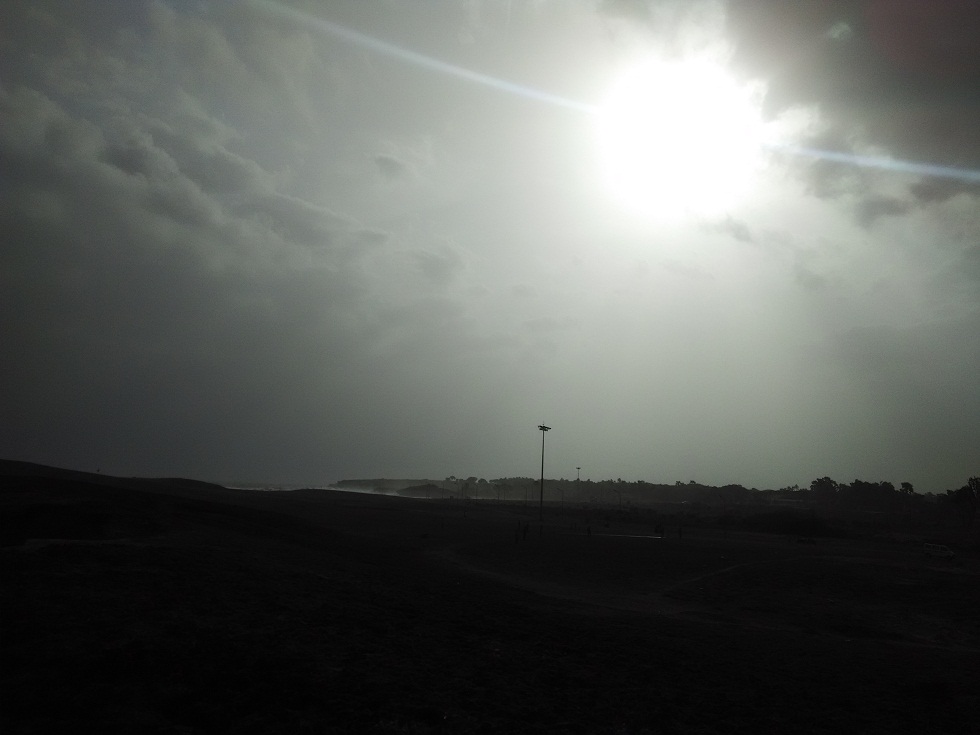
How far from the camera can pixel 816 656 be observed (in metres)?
20.2

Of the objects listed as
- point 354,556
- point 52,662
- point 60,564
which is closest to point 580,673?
point 52,662

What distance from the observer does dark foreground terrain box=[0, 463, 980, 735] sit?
1138 cm

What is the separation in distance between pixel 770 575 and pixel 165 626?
123 feet

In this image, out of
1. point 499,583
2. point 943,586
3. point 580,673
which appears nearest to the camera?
point 580,673

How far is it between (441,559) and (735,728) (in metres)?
30.6

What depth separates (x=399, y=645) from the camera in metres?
16.3

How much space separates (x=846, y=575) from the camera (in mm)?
38125

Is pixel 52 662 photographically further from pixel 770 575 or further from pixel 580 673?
pixel 770 575

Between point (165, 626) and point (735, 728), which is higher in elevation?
point (165, 626)

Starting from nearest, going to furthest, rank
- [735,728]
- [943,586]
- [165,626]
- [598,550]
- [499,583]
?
1. [735,728]
2. [165,626]
3. [499,583]
4. [943,586]
5. [598,550]

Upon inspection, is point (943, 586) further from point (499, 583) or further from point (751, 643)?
point (499, 583)

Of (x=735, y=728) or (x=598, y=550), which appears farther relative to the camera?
(x=598, y=550)

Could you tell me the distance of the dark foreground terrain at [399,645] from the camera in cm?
1138

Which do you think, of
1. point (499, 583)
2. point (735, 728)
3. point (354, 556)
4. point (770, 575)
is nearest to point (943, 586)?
point (770, 575)
